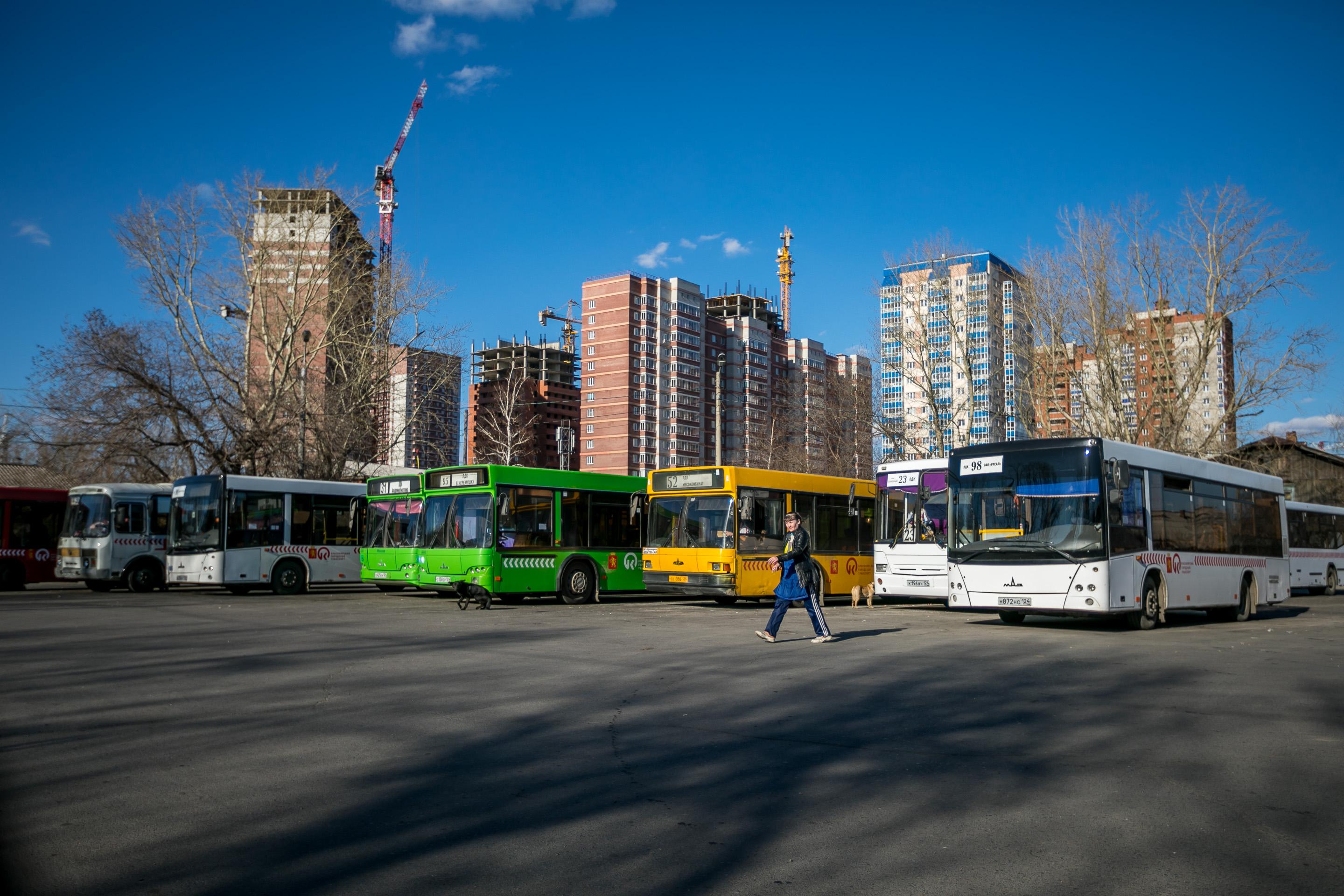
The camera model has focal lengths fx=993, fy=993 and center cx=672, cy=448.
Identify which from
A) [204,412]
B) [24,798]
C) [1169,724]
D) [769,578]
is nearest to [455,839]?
[24,798]

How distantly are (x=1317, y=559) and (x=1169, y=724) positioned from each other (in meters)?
33.6

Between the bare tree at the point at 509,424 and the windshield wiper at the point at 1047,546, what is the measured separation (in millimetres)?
12490

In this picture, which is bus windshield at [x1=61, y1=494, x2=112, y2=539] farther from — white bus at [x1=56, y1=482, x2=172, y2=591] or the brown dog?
the brown dog

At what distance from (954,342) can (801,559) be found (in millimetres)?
35025

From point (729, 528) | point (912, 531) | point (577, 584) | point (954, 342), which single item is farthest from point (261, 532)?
point (954, 342)

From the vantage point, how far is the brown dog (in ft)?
78.0

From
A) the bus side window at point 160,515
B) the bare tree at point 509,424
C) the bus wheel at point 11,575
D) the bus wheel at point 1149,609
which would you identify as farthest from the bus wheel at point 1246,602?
the bus wheel at point 11,575

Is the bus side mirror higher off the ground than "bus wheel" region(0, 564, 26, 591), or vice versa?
the bus side mirror

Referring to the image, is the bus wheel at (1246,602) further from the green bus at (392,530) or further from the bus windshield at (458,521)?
the green bus at (392,530)

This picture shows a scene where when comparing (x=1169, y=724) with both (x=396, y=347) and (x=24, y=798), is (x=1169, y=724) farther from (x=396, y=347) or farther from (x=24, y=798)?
(x=396, y=347)

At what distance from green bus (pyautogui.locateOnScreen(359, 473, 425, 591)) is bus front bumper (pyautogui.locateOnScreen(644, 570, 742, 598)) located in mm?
5279

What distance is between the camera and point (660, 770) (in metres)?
6.36

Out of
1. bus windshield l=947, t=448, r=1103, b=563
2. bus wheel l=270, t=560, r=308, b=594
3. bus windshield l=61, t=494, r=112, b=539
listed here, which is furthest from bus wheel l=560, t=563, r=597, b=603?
bus windshield l=61, t=494, r=112, b=539

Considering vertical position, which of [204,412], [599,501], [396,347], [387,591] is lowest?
[387,591]
